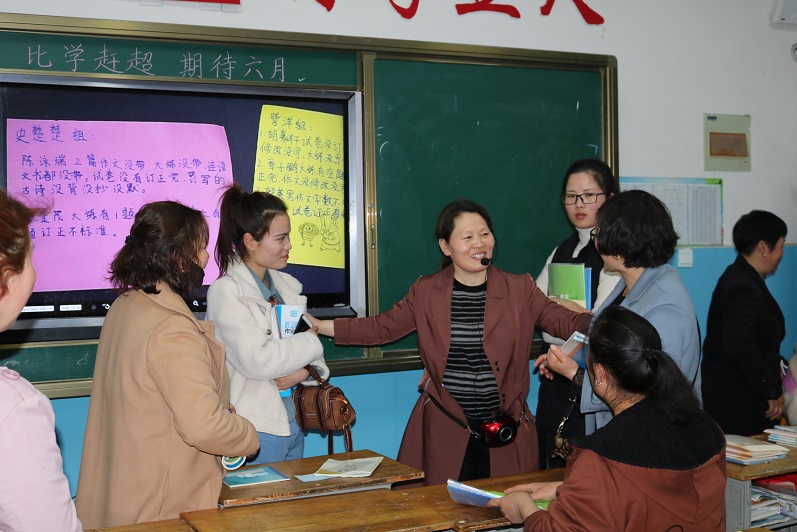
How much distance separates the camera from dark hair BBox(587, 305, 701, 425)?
207 cm

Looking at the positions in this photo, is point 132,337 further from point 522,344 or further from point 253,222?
point 522,344

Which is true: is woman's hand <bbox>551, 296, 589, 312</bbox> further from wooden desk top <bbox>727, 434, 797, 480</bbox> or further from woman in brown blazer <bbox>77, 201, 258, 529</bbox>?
woman in brown blazer <bbox>77, 201, 258, 529</bbox>

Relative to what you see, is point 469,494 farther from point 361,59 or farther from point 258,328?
point 361,59

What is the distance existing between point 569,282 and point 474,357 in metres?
0.59

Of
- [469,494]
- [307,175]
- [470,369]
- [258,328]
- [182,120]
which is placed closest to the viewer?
[469,494]

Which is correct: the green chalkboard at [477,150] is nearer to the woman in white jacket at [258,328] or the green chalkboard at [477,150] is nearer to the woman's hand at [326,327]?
the woman's hand at [326,327]

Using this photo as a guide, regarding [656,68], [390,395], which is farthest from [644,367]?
[656,68]

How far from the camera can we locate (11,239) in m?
1.43

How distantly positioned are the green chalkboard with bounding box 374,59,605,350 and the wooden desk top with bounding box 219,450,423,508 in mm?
1271

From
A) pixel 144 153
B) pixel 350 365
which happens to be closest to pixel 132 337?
pixel 144 153

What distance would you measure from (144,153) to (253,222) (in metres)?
0.80

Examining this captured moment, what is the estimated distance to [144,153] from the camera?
3480mm

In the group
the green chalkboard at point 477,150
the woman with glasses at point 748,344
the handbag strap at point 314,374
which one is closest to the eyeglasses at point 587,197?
the green chalkboard at point 477,150

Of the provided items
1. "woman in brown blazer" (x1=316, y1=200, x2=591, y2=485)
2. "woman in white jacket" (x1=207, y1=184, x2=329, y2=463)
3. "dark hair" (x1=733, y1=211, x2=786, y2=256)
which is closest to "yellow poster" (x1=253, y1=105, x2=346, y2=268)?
"woman in white jacket" (x1=207, y1=184, x2=329, y2=463)
